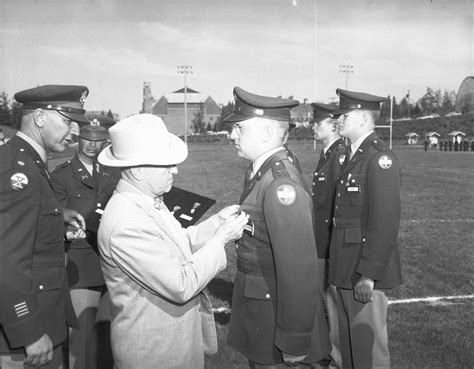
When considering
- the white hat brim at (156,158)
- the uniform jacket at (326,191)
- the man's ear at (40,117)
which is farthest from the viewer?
the uniform jacket at (326,191)

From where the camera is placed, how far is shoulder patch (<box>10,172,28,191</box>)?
105 inches

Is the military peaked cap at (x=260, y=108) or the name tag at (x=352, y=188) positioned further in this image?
the name tag at (x=352, y=188)

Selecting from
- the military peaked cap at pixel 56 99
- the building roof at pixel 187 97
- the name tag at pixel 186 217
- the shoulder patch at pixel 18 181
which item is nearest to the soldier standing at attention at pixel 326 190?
the name tag at pixel 186 217

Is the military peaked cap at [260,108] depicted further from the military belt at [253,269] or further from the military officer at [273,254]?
the military belt at [253,269]

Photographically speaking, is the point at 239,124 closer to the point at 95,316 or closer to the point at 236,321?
the point at 236,321

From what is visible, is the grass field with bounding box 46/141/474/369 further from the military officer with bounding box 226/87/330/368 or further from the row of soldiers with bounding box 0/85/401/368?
the military officer with bounding box 226/87/330/368

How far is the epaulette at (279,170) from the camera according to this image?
2.82 m

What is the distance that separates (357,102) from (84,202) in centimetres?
292

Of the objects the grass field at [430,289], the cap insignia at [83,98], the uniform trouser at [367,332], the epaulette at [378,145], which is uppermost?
the cap insignia at [83,98]

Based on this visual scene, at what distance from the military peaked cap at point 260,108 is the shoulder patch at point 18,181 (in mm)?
1312

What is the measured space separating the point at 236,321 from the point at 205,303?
619mm

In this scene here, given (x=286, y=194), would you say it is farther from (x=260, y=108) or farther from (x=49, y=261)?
(x=49, y=261)

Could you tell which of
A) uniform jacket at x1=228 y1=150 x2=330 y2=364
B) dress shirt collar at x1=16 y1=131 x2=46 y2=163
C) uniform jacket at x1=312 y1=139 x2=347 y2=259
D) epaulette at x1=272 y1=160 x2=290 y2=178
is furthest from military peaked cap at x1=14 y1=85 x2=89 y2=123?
uniform jacket at x1=312 y1=139 x2=347 y2=259

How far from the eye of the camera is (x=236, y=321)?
3.13 metres
